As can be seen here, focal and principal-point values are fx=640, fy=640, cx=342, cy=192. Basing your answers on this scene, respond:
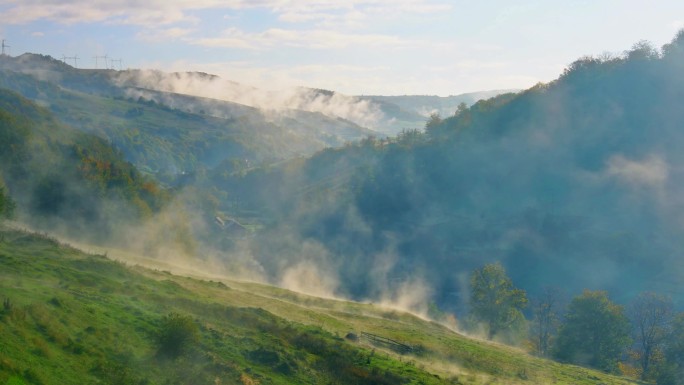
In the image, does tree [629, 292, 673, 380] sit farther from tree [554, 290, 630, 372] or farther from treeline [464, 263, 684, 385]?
tree [554, 290, 630, 372]

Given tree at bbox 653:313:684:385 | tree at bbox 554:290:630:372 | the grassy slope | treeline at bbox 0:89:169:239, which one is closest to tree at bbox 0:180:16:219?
the grassy slope

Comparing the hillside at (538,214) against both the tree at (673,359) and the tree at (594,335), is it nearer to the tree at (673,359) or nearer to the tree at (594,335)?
the tree at (673,359)

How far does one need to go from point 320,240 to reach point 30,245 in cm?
12076

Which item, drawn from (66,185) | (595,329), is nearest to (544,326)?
(595,329)

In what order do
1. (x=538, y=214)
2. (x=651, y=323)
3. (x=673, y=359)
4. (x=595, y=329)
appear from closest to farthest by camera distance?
(x=673, y=359)
(x=595, y=329)
(x=651, y=323)
(x=538, y=214)

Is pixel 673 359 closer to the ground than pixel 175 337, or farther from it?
closer to the ground

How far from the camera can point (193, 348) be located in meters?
34.6

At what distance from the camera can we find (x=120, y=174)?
389 ft

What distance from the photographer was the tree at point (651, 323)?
85.0 meters

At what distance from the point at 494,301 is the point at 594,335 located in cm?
1414

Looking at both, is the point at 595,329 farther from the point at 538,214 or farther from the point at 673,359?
the point at 538,214

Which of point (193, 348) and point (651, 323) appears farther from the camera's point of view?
point (651, 323)

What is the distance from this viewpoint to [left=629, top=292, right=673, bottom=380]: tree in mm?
85000

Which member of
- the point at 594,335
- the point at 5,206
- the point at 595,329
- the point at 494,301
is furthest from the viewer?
the point at 494,301
